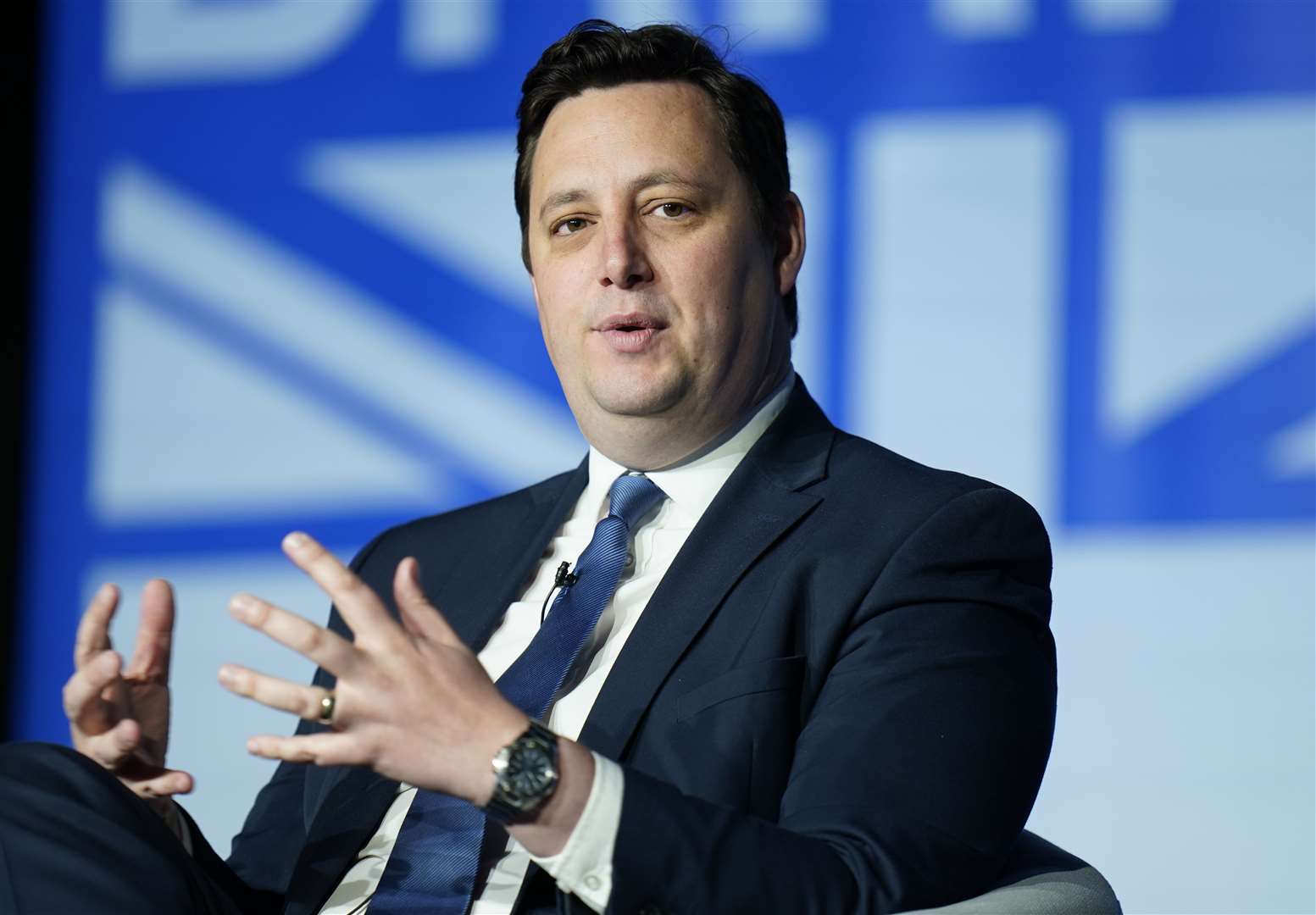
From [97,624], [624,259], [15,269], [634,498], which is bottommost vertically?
[97,624]

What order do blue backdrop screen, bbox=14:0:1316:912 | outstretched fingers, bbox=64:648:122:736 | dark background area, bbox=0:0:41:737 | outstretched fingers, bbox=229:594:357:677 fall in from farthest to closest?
dark background area, bbox=0:0:41:737 < blue backdrop screen, bbox=14:0:1316:912 < outstretched fingers, bbox=64:648:122:736 < outstretched fingers, bbox=229:594:357:677

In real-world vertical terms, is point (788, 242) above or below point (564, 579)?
above

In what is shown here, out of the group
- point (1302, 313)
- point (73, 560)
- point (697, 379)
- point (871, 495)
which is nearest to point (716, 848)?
point (871, 495)

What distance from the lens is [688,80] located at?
7.05ft

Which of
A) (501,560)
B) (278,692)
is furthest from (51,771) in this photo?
(501,560)

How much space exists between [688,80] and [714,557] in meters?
0.70

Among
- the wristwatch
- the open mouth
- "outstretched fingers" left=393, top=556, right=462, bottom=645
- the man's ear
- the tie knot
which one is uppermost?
the man's ear

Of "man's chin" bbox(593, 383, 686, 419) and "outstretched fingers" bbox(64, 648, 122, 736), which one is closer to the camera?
"outstretched fingers" bbox(64, 648, 122, 736)

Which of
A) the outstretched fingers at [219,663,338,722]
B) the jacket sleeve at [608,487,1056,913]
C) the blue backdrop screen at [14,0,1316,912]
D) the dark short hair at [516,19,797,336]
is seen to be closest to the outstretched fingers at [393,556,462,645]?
the outstretched fingers at [219,663,338,722]

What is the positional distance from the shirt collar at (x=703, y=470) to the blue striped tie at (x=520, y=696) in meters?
0.03

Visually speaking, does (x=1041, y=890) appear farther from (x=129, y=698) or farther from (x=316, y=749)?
(x=129, y=698)

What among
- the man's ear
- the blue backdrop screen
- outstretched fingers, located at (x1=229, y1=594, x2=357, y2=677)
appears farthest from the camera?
the blue backdrop screen

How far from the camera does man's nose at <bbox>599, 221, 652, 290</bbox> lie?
1988 millimetres

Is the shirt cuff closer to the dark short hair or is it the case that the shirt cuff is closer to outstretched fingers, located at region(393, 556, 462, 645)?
outstretched fingers, located at region(393, 556, 462, 645)
